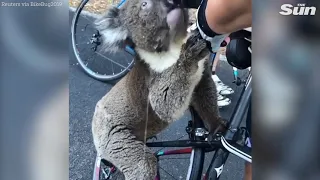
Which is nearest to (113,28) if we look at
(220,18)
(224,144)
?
(220,18)

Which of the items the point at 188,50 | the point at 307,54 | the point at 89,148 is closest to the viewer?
the point at 307,54

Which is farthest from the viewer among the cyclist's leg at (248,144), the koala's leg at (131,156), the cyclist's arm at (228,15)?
the koala's leg at (131,156)

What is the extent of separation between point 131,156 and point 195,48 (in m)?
0.53

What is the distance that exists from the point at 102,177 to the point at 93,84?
420mm

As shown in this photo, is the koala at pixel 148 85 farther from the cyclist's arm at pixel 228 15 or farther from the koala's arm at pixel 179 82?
the cyclist's arm at pixel 228 15

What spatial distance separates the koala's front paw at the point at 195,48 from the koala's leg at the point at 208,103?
5cm

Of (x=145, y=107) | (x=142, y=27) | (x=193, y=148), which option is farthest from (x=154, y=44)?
(x=193, y=148)

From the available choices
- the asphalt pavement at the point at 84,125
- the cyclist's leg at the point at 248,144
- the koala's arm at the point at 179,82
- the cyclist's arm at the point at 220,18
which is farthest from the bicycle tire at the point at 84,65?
the cyclist's leg at the point at 248,144

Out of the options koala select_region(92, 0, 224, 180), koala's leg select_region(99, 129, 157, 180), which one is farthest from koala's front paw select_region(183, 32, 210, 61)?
koala's leg select_region(99, 129, 157, 180)

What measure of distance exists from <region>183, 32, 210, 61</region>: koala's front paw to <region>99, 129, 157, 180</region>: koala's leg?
429 millimetres

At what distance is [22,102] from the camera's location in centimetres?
238

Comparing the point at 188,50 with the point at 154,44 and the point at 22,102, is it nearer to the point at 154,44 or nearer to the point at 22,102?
the point at 154,44

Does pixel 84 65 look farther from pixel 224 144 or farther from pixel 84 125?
pixel 224 144

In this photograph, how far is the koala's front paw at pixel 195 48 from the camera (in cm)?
218
